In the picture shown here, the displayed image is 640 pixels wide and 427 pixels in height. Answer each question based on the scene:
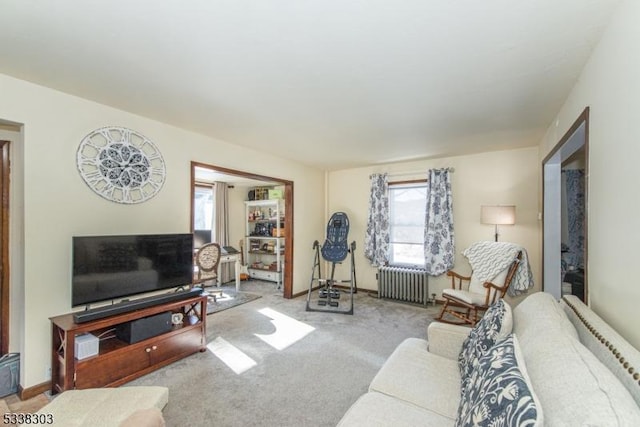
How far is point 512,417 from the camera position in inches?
31.6

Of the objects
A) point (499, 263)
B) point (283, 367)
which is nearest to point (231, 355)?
point (283, 367)

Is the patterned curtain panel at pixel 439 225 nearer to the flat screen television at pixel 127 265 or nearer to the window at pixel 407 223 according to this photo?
the window at pixel 407 223

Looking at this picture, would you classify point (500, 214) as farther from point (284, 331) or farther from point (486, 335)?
point (284, 331)

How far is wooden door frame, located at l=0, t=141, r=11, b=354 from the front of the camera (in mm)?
2340

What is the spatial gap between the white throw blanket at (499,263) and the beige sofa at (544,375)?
1642mm

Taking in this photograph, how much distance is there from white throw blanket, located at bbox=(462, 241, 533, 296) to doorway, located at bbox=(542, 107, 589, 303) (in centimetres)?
26

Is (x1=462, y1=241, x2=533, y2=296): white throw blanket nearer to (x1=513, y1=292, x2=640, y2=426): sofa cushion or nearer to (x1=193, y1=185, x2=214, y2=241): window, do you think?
(x1=513, y1=292, x2=640, y2=426): sofa cushion

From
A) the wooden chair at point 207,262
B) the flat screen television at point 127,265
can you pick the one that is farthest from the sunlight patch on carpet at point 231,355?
the wooden chair at point 207,262

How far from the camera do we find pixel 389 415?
1.33 m

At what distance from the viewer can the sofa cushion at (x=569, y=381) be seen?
69cm

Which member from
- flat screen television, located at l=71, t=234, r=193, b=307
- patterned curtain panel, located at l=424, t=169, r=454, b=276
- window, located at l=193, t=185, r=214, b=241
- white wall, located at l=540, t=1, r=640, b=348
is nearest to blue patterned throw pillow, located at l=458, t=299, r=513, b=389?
white wall, located at l=540, t=1, r=640, b=348

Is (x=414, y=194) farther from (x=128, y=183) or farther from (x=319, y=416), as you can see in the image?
(x=128, y=183)

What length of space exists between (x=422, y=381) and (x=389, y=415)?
37 centimetres

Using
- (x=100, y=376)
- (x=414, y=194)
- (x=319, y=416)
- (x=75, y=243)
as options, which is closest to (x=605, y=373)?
(x=319, y=416)
